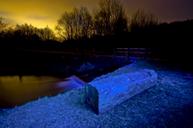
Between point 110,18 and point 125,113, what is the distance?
34825 millimetres

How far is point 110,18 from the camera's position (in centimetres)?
3944

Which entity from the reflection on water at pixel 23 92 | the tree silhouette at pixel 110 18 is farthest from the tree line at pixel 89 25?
the reflection on water at pixel 23 92

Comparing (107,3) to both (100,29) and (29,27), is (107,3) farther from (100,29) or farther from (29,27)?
(29,27)

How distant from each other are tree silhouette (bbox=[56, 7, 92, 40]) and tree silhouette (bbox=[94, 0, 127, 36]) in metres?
5.90

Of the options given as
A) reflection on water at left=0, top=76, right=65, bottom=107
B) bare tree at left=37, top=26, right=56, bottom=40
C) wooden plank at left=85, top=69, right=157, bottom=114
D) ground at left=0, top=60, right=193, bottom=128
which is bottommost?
reflection on water at left=0, top=76, right=65, bottom=107

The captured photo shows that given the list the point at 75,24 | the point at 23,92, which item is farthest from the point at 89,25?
the point at 23,92

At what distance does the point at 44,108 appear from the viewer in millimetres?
7559

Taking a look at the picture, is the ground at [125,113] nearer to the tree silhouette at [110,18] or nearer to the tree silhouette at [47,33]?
the tree silhouette at [110,18]

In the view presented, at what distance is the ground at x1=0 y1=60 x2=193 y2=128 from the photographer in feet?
18.9

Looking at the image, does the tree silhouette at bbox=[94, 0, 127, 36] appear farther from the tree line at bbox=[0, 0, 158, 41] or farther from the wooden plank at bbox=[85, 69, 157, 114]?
the wooden plank at bbox=[85, 69, 157, 114]

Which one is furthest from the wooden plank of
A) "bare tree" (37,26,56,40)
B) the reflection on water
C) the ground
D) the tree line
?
"bare tree" (37,26,56,40)

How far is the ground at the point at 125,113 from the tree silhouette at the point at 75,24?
3877 cm

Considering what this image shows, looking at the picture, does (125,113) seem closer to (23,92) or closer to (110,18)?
(23,92)

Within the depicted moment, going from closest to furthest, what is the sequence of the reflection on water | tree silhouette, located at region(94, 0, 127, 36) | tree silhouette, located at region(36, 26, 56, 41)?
the reflection on water
tree silhouette, located at region(94, 0, 127, 36)
tree silhouette, located at region(36, 26, 56, 41)
